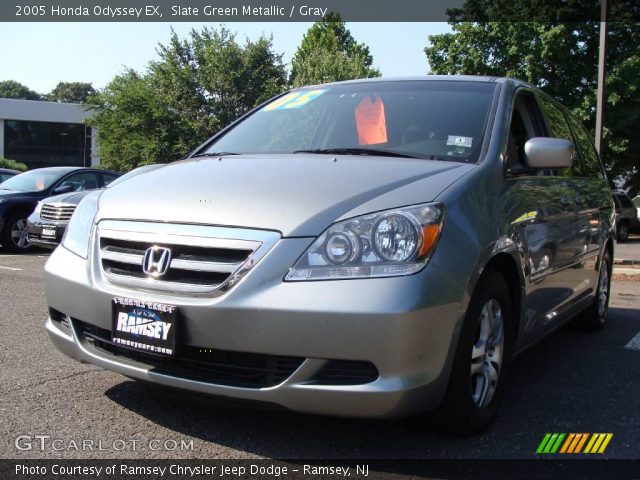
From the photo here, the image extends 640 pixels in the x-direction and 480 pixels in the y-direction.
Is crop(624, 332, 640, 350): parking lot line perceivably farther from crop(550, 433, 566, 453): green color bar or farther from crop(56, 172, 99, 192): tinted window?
crop(56, 172, 99, 192): tinted window

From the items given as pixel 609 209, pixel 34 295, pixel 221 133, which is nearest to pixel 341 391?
pixel 221 133

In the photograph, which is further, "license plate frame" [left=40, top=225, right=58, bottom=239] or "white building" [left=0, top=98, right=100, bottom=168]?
"white building" [left=0, top=98, right=100, bottom=168]

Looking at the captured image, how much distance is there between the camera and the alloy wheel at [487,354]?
2914 mm

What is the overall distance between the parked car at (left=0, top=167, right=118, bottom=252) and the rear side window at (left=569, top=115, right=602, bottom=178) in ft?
28.2

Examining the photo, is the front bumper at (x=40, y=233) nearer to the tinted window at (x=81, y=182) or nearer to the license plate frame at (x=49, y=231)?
the license plate frame at (x=49, y=231)

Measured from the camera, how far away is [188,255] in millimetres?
2650

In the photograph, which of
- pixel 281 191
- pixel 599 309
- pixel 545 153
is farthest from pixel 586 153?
pixel 281 191

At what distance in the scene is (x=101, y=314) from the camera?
2.78 m

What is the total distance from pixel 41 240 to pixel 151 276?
320 inches

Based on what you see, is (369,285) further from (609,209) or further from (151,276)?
(609,209)

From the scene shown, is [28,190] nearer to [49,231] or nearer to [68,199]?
[68,199]

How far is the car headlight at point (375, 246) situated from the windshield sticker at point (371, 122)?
3.37 ft

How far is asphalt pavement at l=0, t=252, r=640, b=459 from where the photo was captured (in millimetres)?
2752

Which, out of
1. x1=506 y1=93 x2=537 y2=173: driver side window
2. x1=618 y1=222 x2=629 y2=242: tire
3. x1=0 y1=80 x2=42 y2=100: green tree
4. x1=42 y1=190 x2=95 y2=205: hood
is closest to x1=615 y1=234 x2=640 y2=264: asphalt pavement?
x1=618 y1=222 x2=629 y2=242: tire
